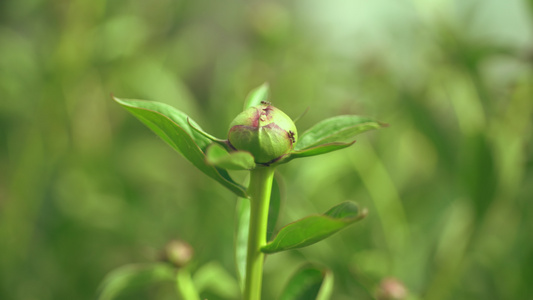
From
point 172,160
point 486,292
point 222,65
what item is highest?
point 222,65

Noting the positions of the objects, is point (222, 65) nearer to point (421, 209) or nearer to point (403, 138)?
point (403, 138)

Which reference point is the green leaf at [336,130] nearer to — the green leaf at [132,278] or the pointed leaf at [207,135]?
the pointed leaf at [207,135]

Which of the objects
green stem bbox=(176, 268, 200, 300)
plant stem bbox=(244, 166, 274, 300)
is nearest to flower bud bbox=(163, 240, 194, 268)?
green stem bbox=(176, 268, 200, 300)

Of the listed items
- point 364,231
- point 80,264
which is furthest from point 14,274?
point 364,231

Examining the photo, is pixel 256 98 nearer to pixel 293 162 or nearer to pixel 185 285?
pixel 185 285

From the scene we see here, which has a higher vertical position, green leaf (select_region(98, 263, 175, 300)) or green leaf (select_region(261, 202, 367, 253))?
green leaf (select_region(261, 202, 367, 253))

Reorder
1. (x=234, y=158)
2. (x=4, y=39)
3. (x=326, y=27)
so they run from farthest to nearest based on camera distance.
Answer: (x=326, y=27) < (x=4, y=39) < (x=234, y=158)

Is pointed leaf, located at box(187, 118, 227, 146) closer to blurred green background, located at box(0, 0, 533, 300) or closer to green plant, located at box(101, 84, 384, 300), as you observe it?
green plant, located at box(101, 84, 384, 300)
